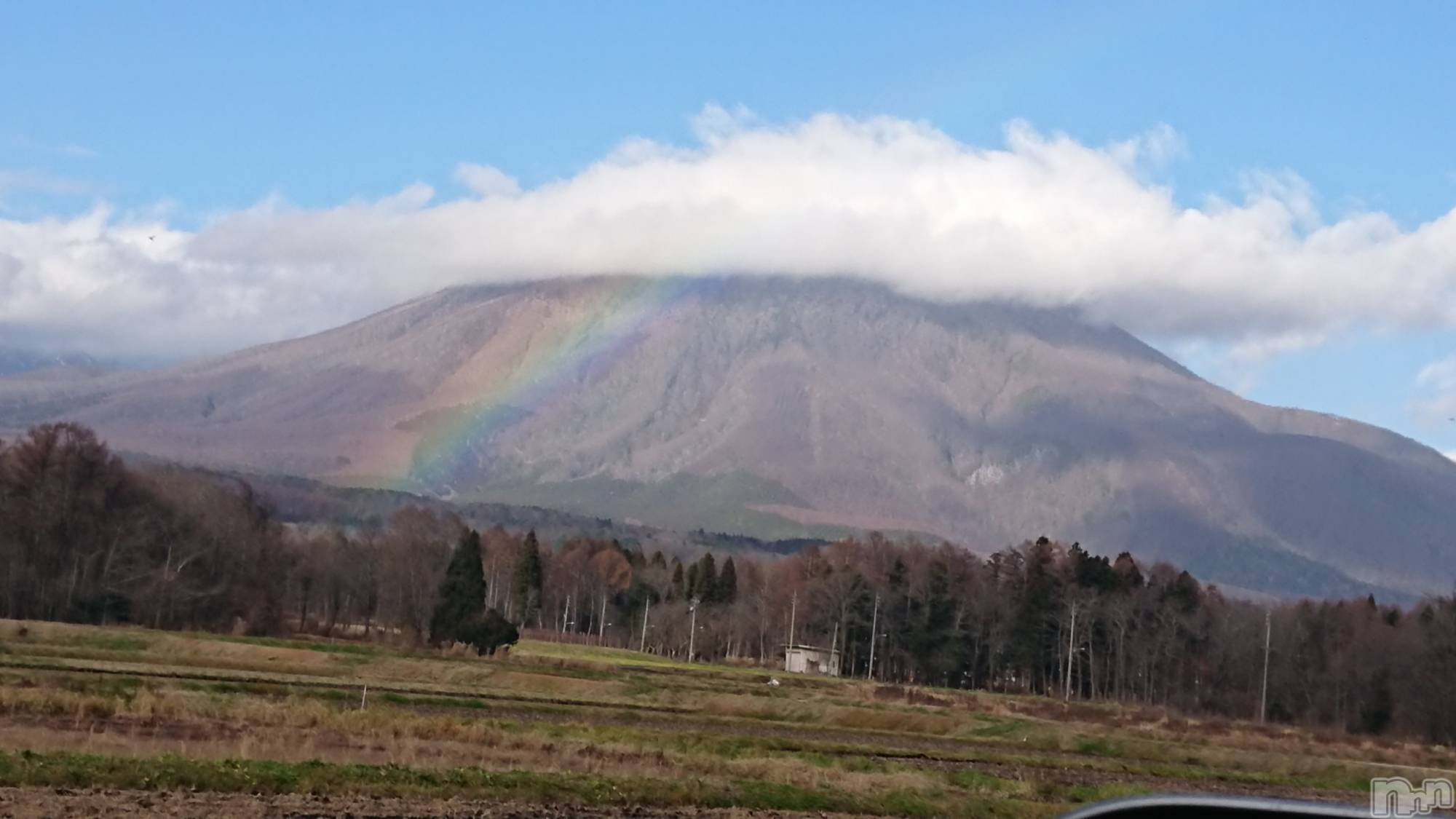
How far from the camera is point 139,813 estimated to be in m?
19.0

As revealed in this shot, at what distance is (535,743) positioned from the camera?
3516 centimetres

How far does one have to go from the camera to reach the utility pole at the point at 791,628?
430 ft

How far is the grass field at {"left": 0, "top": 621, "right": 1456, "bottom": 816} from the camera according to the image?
23.8m

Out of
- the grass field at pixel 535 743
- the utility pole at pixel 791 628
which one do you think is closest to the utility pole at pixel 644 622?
the utility pole at pixel 791 628

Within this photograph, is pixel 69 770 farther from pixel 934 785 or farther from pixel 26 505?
pixel 26 505

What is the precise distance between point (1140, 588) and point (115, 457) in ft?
264

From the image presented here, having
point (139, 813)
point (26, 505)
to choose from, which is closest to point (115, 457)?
point (26, 505)

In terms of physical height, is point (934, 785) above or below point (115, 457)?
below

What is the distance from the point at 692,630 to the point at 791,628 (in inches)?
425

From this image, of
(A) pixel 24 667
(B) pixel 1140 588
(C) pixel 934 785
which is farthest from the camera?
(B) pixel 1140 588

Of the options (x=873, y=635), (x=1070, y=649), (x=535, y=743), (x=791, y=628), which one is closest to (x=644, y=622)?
(x=791, y=628)

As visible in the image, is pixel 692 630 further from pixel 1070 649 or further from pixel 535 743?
pixel 535 743

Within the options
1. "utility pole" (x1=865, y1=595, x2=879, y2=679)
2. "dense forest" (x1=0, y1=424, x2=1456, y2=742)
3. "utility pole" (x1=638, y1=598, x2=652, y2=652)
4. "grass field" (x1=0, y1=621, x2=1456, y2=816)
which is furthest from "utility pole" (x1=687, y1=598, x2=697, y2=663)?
"grass field" (x1=0, y1=621, x2=1456, y2=816)

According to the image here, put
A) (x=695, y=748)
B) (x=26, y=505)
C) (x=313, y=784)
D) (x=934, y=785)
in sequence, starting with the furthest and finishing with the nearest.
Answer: (x=26, y=505) → (x=695, y=748) → (x=934, y=785) → (x=313, y=784)
